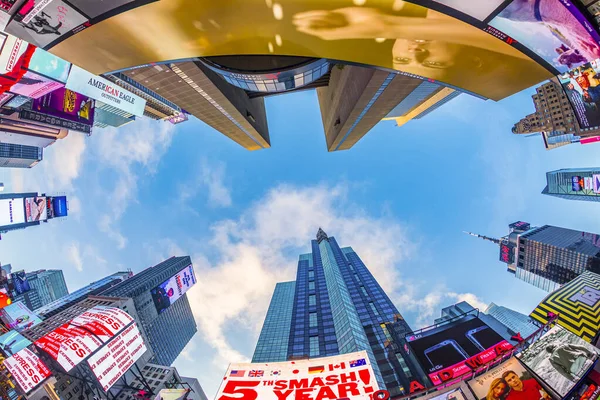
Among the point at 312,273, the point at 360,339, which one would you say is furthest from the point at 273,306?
the point at 360,339

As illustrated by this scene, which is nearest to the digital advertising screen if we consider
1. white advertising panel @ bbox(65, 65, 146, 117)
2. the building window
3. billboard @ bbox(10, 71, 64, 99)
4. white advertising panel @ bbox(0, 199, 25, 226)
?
white advertising panel @ bbox(65, 65, 146, 117)

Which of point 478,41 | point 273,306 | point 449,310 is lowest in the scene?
point 449,310

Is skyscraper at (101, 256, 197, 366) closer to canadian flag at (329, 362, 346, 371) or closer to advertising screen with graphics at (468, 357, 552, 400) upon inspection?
canadian flag at (329, 362, 346, 371)

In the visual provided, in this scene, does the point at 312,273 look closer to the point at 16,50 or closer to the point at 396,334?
the point at 396,334

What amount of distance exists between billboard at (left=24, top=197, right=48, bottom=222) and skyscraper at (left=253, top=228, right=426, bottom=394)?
5642cm

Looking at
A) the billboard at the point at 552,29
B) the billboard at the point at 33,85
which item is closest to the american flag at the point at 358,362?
the billboard at the point at 552,29

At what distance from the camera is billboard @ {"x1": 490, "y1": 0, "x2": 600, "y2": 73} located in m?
4.86

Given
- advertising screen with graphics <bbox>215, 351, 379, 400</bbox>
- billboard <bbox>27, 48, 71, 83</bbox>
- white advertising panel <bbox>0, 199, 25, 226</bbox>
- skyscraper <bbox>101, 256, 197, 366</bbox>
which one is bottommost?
skyscraper <bbox>101, 256, 197, 366</bbox>

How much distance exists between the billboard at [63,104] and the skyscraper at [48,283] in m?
152

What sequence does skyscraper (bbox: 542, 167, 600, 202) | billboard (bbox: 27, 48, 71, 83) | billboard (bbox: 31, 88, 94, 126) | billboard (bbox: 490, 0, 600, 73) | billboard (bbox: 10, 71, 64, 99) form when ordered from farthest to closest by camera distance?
skyscraper (bbox: 542, 167, 600, 202)
billboard (bbox: 31, 88, 94, 126)
billboard (bbox: 10, 71, 64, 99)
billboard (bbox: 27, 48, 71, 83)
billboard (bbox: 490, 0, 600, 73)

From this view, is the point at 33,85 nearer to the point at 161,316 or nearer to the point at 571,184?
the point at 161,316

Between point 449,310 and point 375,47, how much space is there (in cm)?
14810

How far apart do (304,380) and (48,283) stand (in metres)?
210

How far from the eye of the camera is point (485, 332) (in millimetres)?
21828
